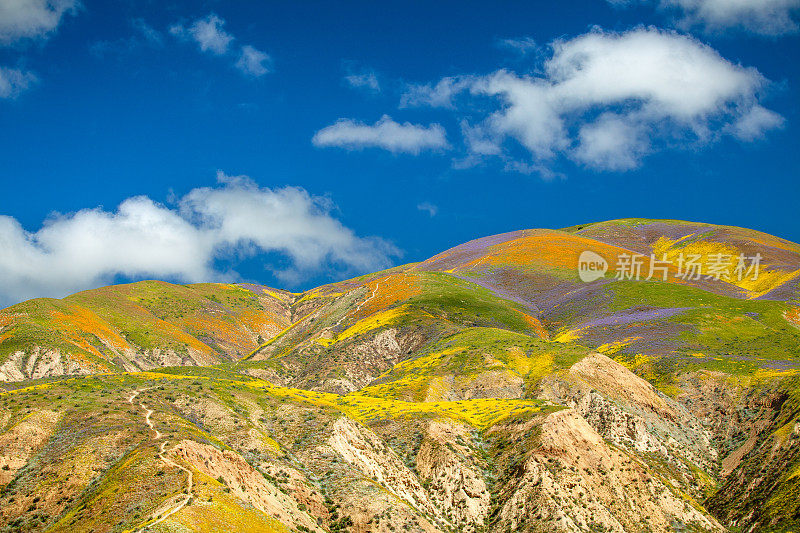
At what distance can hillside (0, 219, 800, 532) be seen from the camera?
114ft

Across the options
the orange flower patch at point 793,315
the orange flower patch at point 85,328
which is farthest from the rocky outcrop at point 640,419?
the orange flower patch at point 85,328

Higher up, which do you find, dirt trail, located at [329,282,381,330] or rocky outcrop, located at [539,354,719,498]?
dirt trail, located at [329,282,381,330]

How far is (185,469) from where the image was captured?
32.5m

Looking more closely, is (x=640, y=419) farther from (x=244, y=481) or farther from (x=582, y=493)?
(x=244, y=481)

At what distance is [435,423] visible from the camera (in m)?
50.5

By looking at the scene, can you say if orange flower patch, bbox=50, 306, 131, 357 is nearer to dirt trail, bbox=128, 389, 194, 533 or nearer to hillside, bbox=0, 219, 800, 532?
hillside, bbox=0, 219, 800, 532

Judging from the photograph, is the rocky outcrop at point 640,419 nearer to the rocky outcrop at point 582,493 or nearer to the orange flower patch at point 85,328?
the rocky outcrop at point 582,493

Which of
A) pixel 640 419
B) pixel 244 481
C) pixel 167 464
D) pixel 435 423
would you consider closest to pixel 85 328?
pixel 435 423

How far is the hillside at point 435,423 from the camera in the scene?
34.7 m

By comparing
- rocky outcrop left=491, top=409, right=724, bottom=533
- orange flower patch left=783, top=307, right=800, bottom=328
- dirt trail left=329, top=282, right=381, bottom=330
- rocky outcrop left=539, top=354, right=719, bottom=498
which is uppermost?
dirt trail left=329, top=282, right=381, bottom=330

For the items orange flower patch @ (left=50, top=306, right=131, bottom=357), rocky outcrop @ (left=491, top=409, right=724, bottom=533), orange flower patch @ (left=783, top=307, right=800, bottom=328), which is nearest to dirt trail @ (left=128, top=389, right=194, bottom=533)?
rocky outcrop @ (left=491, top=409, right=724, bottom=533)

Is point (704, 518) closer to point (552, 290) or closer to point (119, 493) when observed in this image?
point (119, 493)

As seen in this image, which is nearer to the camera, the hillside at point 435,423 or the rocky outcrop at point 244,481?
the rocky outcrop at point 244,481

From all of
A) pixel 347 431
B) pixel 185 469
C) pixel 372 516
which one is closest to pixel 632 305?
pixel 347 431
